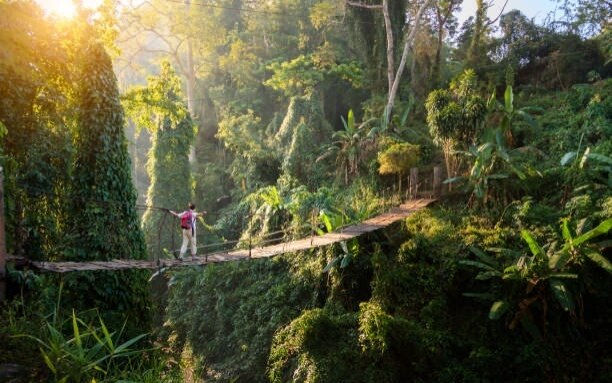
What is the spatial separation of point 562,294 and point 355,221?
3.52 m

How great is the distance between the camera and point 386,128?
1021 cm

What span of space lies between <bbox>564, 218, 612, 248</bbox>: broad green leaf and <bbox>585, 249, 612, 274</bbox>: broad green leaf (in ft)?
0.47

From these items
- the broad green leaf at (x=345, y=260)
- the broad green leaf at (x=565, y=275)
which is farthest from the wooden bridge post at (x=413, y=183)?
the broad green leaf at (x=565, y=275)

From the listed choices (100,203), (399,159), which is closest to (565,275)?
(399,159)

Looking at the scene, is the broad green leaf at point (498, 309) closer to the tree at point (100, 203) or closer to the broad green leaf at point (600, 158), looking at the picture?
the broad green leaf at point (600, 158)

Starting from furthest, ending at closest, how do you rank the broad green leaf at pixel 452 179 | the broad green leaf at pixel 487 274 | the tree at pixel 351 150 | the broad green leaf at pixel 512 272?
the tree at pixel 351 150, the broad green leaf at pixel 452 179, the broad green leaf at pixel 487 274, the broad green leaf at pixel 512 272

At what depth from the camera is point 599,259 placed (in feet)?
15.3

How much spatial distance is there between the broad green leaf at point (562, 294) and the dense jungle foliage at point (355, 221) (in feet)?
0.05

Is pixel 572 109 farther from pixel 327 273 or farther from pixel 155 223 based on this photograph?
pixel 155 223

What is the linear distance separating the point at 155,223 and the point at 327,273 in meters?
7.77

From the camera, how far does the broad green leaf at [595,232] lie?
464cm

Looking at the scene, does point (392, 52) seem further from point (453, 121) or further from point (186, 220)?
point (186, 220)

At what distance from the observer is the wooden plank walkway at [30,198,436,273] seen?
15.2ft

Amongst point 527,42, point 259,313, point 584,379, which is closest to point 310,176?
point 259,313
